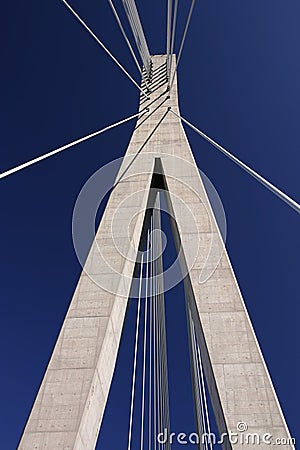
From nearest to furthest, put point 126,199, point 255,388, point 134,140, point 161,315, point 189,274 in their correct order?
point 255,388 < point 189,274 < point 126,199 < point 134,140 < point 161,315

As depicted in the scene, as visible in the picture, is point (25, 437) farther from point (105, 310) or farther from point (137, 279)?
point (137, 279)

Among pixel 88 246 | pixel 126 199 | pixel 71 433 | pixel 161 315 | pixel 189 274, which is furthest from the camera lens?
pixel 161 315

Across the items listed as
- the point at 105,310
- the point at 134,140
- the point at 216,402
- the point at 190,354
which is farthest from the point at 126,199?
the point at 216,402

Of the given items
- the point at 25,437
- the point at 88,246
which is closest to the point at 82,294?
the point at 88,246

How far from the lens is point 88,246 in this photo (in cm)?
718

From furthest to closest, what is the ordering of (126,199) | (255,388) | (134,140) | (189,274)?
(134,140) < (126,199) < (189,274) < (255,388)

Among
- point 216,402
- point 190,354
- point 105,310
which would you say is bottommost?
point 216,402

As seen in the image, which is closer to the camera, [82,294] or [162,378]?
[82,294]

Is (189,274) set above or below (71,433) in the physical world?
above

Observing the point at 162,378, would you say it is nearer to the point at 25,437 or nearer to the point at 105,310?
the point at 105,310

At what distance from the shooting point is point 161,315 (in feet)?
32.2

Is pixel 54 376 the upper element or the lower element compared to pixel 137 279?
lower

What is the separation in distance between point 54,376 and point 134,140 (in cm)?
514

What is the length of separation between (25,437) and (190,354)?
3815 millimetres
